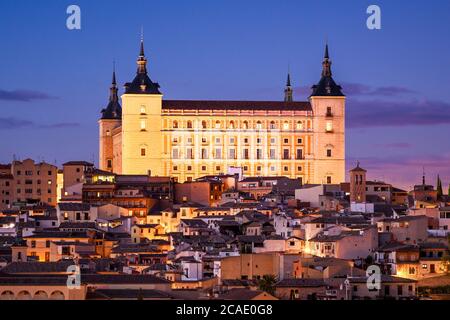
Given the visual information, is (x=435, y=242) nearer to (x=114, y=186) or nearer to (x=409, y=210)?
(x=409, y=210)

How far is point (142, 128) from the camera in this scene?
262ft

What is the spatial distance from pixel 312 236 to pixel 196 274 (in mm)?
7702

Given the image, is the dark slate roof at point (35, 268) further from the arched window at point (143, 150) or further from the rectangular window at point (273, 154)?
the rectangular window at point (273, 154)

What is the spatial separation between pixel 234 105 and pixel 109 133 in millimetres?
9182

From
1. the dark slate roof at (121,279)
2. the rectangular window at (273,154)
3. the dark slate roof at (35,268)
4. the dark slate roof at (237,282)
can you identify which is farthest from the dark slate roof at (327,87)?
the dark slate roof at (121,279)

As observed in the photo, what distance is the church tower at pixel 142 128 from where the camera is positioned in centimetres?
7894

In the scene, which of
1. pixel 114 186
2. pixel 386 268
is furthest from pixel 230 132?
pixel 386 268

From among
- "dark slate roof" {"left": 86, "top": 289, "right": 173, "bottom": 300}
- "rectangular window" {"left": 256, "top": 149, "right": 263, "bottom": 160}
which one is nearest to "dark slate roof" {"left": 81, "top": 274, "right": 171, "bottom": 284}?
"dark slate roof" {"left": 86, "top": 289, "right": 173, "bottom": 300}

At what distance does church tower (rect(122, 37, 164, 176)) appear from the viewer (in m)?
78.9

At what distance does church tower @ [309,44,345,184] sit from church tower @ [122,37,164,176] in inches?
378

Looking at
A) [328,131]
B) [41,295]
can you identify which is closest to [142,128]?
[328,131]

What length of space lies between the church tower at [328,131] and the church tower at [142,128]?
9592 millimetres

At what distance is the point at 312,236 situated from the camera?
159 feet

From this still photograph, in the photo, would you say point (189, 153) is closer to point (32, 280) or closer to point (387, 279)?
point (387, 279)
